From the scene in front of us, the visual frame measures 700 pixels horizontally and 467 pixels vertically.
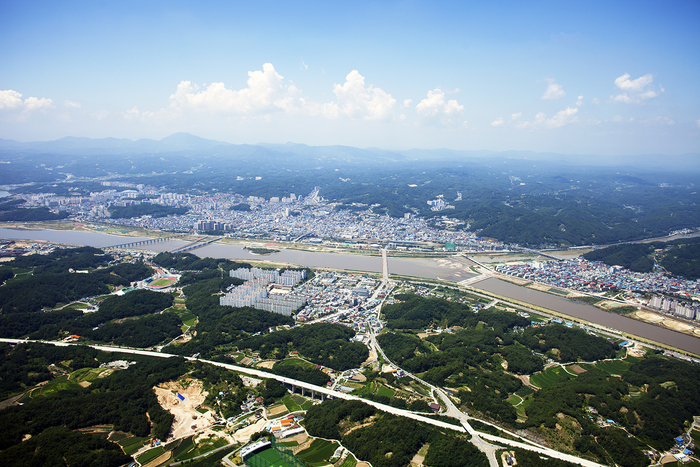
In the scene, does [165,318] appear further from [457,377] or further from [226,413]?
[457,377]

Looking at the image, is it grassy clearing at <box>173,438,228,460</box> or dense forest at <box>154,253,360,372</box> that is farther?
dense forest at <box>154,253,360,372</box>

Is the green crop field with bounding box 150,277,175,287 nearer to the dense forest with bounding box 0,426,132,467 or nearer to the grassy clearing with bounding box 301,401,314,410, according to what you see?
the dense forest with bounding box 0,426,132,467

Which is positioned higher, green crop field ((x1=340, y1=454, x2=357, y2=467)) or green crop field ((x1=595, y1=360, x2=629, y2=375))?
green crop field ((x1=340, y1=454, x2=357, y2=467))

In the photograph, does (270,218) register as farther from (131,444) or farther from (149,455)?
(149,455)

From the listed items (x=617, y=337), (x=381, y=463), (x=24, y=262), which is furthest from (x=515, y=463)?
(x=24, y=262)

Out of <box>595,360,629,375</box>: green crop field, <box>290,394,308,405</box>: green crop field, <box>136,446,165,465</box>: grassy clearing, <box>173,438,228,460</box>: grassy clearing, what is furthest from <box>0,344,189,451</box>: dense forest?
<box>595,360,629,375</box>: green crop field

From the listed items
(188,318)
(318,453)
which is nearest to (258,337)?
(188,318)

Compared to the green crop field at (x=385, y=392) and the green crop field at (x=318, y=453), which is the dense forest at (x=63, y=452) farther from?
the green crop field at (x=385, y=392)
